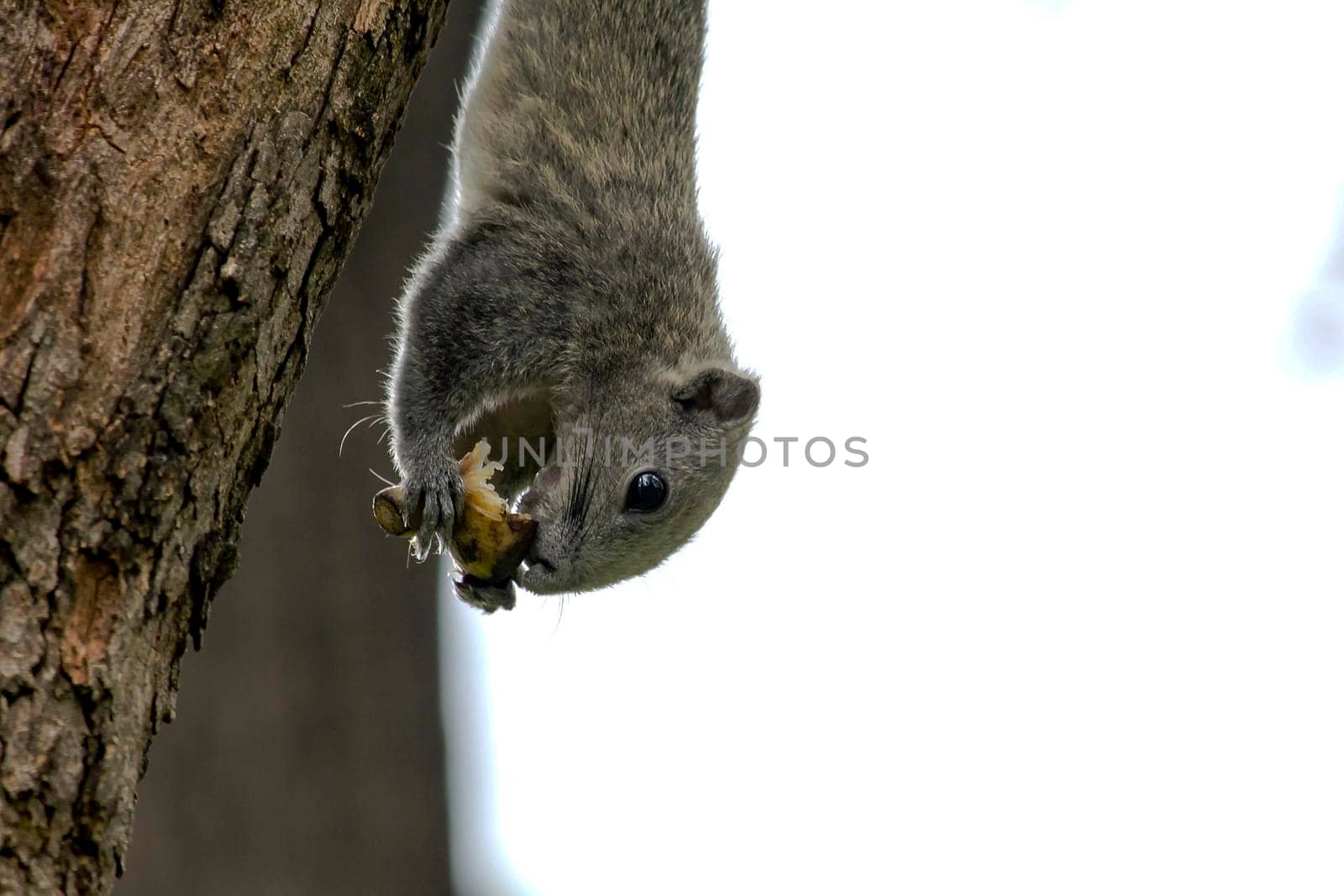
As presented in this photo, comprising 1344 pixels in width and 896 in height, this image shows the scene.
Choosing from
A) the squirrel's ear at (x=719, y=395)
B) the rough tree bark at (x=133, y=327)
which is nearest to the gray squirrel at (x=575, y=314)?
the squirrel's ear at (x=719, y=395)

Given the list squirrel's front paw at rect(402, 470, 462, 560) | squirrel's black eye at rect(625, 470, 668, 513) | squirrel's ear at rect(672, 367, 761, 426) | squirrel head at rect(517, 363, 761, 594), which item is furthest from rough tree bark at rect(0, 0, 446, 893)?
squirrel's ear at rect(672, 367, 761, 426)

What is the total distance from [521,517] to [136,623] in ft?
6.89

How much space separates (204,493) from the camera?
2391 mm

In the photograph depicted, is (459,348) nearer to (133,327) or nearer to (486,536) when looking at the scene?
(486,536)

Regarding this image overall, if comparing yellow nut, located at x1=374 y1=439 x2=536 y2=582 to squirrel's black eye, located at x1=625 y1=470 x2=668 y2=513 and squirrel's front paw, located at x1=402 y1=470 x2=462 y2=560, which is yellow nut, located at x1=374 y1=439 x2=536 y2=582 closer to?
squirrel's front paw, located at x1=402 y1=470 x2=462 y2=560

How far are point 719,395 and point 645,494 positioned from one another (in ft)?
1.56

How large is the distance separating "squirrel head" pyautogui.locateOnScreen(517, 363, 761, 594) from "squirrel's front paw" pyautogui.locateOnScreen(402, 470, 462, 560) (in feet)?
0.80

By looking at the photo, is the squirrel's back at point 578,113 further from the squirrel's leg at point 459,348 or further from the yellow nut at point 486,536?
the yellow nut at point 486,536

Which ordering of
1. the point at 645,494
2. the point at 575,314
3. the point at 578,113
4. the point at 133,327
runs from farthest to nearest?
the point at 578,113 → the point at 575,314 → the point at 645,494 → the point at 133,327

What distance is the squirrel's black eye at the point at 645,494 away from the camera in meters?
4.50

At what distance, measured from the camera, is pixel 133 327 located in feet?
7.60

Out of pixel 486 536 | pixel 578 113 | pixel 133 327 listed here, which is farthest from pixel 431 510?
pixel 133 327

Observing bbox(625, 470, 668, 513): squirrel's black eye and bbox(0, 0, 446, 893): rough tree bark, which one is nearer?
bbox(0, 0, 446, 893): rough tree bark

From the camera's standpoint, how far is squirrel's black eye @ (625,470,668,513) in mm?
4496
